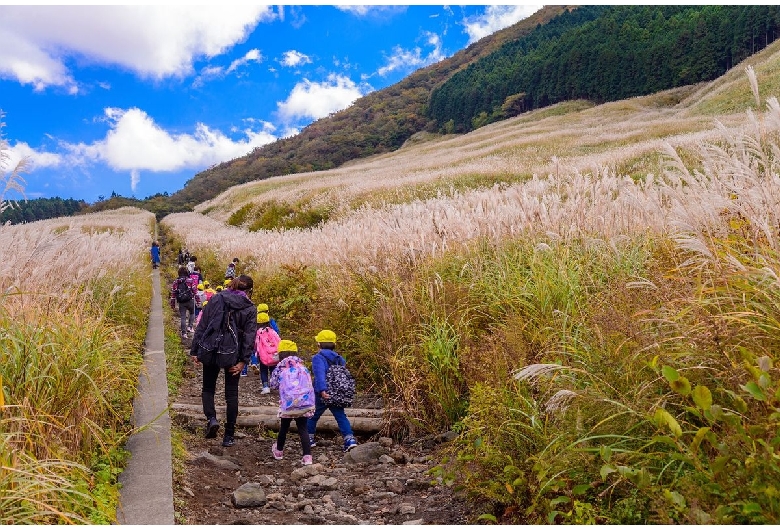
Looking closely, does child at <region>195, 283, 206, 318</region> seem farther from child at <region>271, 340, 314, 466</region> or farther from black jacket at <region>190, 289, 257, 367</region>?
child at <region>271, 340, 314, 466</region>

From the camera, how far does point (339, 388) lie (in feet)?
21.5

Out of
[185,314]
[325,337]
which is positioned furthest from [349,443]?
[185,314]

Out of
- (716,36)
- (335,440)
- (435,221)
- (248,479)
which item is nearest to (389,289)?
(435,221)

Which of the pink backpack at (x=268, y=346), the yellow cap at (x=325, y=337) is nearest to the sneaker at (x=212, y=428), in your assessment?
the yellow cap at (x=325, y=337)

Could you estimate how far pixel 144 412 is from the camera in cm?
612

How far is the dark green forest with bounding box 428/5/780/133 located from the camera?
6750 centimetres

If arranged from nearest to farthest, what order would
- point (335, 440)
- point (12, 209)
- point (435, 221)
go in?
1. point (12, 209)
2. point (335, 440)
3. point (435, 221)

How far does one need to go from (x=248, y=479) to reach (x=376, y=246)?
4.56 metres

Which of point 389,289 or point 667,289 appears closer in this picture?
point 667,289

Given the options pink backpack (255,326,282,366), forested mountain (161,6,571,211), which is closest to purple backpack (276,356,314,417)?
pink backpack (255,326,282,366)

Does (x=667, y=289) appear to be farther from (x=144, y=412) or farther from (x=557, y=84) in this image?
(x=557, y=84)

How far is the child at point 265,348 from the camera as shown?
8883mm

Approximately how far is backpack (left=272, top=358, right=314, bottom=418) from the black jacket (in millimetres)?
778

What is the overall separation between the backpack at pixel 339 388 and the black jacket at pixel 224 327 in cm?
119
